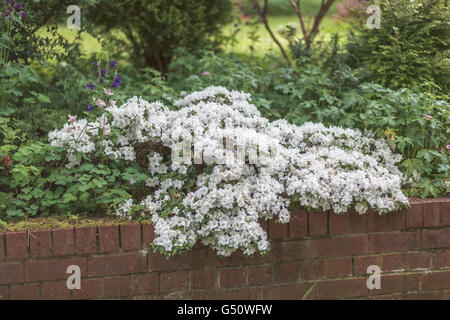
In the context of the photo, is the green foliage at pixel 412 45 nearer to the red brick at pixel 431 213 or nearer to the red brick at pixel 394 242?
the red brick at pixel 431 213

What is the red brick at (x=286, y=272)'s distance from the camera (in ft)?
9.67

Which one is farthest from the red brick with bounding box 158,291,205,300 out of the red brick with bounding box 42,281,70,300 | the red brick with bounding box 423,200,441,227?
the red brick with bounding box 423,200,441,227

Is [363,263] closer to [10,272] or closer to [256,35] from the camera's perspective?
[10,272]

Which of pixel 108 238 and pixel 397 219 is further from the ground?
pixel 397 219

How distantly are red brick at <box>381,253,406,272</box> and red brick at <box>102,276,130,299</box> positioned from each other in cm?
157

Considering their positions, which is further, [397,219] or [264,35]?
[264,35]

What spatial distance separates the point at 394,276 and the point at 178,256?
1.37 m

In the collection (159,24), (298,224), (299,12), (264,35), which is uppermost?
(264,35)

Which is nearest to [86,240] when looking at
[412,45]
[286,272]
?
[286,272]

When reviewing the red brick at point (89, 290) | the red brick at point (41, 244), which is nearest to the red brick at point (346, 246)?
the red brick at point (89, 290)

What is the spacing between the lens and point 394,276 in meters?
3.10

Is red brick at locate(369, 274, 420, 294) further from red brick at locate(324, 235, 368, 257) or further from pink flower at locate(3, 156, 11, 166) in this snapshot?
pink flower at locate(3, 156, 11, 166)

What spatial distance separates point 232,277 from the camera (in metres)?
2.90

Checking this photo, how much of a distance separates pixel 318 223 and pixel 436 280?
35.9 inches
